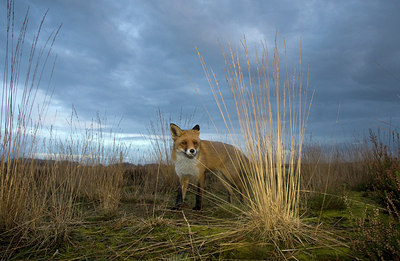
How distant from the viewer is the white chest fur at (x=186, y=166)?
14.2ft

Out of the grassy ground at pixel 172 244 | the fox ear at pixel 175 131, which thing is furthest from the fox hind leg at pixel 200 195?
the grassy ground at pixel 172 244

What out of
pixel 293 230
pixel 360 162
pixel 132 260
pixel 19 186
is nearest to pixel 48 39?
pixel 19 186

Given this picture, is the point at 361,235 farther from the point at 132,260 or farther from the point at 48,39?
the point at 48,39

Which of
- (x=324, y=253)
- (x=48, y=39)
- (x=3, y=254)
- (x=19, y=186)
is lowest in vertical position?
(x=3, y=254)

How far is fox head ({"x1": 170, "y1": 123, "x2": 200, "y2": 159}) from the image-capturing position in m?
4.07

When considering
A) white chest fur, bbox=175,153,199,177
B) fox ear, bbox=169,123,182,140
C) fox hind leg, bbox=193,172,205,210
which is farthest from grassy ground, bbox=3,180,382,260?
fox ear, bbox=169,123,182,140

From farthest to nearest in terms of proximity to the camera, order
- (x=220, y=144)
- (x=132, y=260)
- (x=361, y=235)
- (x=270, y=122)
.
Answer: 1. (x=220, y=144)
2. (x=270, y=122)
3. (x=132, y=260)
4. (x=361, y=235)

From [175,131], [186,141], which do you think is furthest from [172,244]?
[175,131]

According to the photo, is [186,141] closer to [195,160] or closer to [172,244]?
A: [195,160]

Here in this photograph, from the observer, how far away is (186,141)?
13.8 ft

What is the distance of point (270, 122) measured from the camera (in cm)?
268

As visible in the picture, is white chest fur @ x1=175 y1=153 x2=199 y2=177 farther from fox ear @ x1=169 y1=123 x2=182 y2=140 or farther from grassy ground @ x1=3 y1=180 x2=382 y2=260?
grassy ground @ x1=3 y1=180 x2=382 y2=260

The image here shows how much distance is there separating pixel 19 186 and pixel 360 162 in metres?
8.86

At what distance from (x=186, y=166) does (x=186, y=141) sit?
0.45 meters
